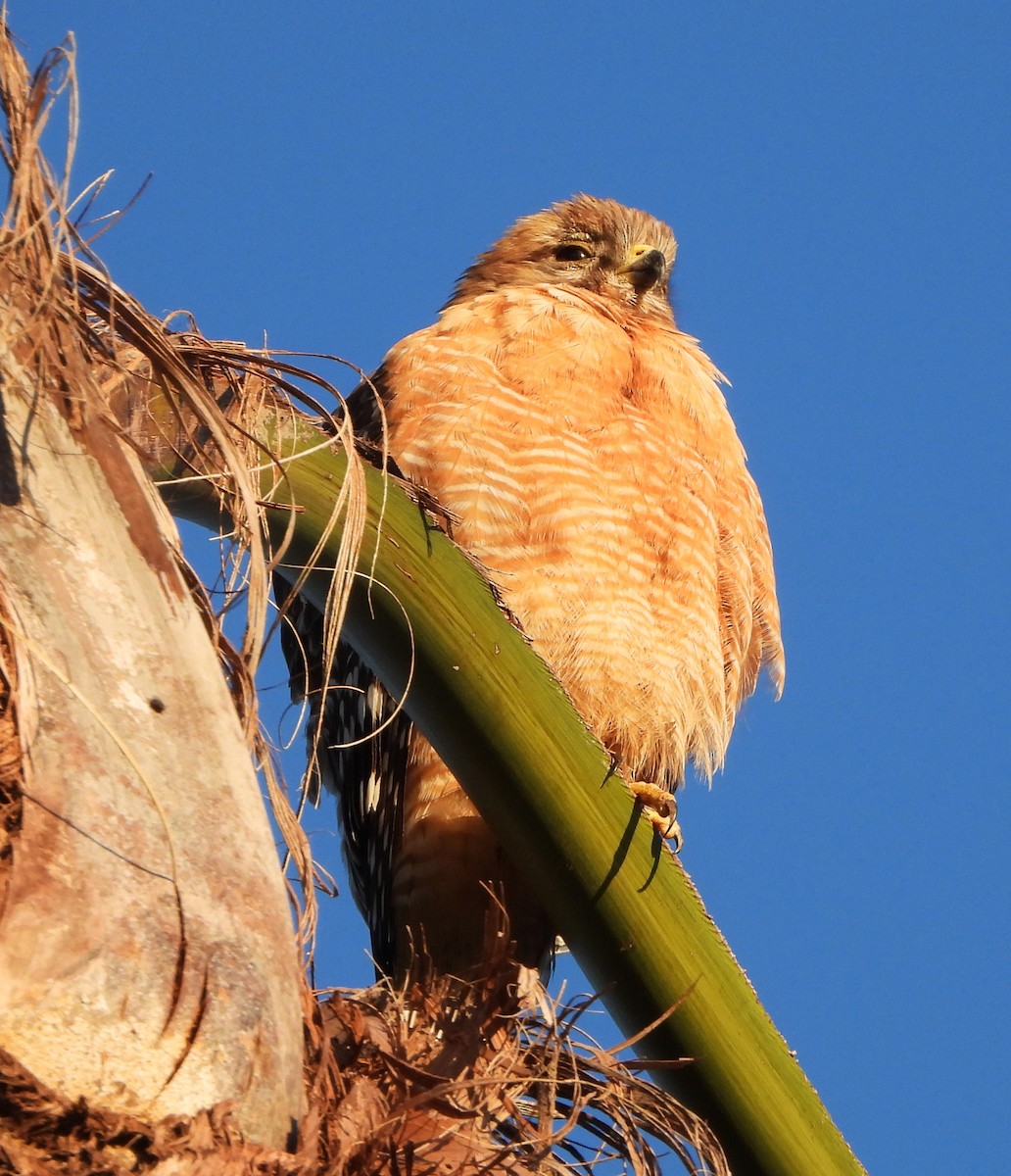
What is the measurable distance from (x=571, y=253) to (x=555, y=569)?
2.17 metres

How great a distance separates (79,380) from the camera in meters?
2.26

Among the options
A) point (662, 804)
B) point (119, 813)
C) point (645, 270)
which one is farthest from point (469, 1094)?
point (645, 270)

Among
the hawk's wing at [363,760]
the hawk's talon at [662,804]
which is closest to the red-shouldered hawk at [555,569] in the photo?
the hawk's wing at [363,760]

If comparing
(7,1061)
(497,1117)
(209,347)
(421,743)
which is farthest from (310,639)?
(7,1061)

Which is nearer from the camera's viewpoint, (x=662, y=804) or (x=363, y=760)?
(x=662, y=804)

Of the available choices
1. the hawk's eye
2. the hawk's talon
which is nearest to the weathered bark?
the hawk's talon

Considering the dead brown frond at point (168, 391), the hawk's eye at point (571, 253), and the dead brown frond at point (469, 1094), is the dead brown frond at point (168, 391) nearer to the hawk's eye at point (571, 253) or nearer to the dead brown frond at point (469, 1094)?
the dead brown frond at point (469, 1094)

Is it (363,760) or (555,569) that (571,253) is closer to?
(555,569)

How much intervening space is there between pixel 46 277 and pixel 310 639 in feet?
9.10

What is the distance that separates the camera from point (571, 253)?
249 inches

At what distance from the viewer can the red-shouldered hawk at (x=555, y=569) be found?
4.54 metres

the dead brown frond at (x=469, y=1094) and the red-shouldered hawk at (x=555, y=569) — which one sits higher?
the red-shouldered hawk at (x=555, y=569)

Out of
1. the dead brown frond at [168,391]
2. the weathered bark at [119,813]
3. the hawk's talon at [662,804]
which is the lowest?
the weathered bark at [119,813]

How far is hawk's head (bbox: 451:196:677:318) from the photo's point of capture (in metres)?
6.16
